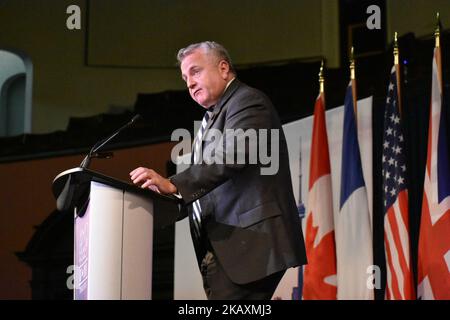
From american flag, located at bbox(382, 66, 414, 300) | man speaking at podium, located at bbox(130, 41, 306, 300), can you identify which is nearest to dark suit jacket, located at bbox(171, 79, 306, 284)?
man speaking at podium, located at bbox(130, 41, 306, 300)

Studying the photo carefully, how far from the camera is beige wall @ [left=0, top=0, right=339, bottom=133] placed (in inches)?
294

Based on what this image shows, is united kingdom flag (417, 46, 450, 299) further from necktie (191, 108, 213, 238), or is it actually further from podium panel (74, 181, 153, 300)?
podium panel (74, 181, 153, 300)

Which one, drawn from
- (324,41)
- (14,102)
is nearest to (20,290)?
(14,102)

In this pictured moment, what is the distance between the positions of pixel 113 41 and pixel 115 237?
5.73 metres

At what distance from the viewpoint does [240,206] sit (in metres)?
2.51

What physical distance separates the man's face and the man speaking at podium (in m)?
0.06

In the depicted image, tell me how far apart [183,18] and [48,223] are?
239 cm

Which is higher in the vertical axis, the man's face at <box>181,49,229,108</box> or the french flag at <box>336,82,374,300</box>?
the man's face at <box>181,49,229,108</box>

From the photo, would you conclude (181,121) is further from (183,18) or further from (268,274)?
(268,274)

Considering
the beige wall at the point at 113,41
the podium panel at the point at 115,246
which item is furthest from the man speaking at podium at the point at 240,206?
the beige wall at the point at 113,41

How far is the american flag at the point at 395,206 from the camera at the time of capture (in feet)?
15.8

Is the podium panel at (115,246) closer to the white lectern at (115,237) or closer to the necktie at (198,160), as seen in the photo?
the white lectern at (115,237)

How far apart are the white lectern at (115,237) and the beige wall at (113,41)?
203 inches

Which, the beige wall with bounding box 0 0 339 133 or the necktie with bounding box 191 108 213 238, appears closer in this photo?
the necktie with bounding box 191 108 213 238
